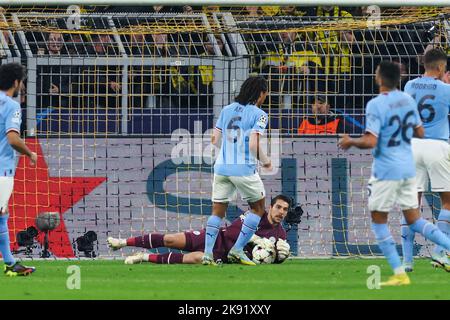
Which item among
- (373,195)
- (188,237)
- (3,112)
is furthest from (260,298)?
(188,237)

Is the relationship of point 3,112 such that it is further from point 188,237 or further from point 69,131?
point 69,131

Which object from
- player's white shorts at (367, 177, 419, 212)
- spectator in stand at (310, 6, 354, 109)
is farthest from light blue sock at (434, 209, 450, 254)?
spectator in stand at (310, 6, 354, 109)

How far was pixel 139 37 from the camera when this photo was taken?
18500 millimetres

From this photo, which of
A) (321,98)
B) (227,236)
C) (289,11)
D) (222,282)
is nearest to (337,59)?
(321,98)

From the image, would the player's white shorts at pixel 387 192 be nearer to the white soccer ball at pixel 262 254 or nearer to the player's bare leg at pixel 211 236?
the player's bare leg at pixel 211 236

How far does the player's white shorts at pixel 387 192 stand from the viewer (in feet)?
38.9

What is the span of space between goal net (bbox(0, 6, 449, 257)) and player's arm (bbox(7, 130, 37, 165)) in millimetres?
4390

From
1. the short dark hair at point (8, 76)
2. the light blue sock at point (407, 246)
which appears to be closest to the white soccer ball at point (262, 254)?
the light blue sock at point (407, 246)

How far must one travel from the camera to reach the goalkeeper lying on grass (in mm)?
15453

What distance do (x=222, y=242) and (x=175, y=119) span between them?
9.44 ft

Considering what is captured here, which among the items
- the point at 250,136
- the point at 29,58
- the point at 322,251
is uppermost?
the point at 29,58

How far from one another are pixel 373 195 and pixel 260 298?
1.75 meters

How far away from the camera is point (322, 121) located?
18141 mm

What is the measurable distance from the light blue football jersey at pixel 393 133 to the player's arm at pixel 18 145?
3406mm
